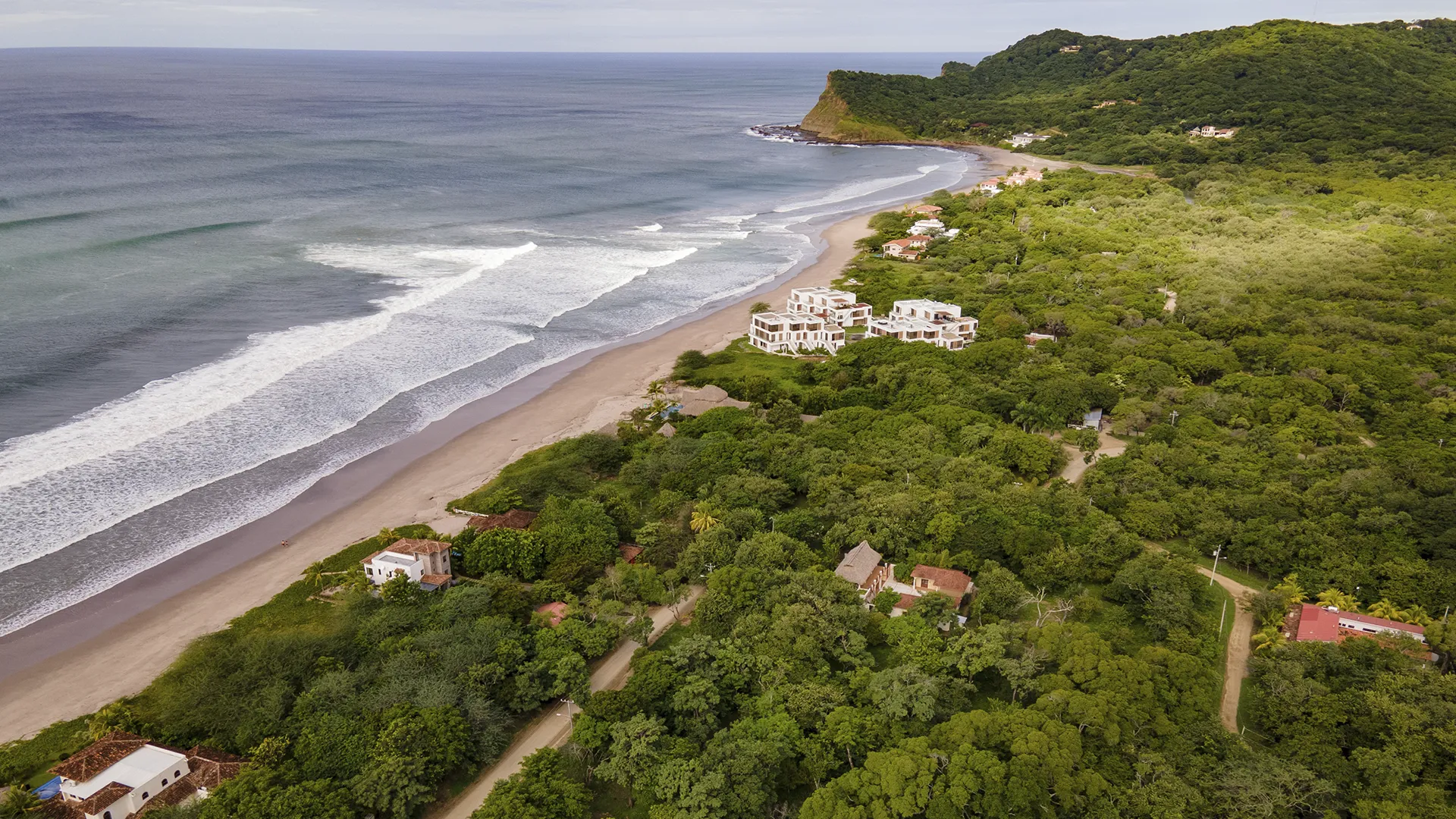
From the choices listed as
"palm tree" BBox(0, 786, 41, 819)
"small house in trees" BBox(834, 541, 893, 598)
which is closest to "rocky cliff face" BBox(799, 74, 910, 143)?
"small house in trees" BBox(834, 541, 893, 598)

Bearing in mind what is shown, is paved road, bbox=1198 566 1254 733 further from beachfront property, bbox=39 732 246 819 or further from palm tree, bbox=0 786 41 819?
palm tree, bbox=0 786 41 819

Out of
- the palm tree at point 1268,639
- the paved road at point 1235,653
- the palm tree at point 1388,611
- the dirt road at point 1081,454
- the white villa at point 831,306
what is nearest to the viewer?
the paved road at point 1235,653

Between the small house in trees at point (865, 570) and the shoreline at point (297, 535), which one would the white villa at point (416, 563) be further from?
the small house in trees at point (865, 570)

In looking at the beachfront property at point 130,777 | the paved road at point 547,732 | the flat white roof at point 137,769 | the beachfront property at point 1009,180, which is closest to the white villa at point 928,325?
the paved road at point 547,732

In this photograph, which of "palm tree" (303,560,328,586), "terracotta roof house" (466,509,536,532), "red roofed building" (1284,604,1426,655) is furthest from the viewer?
"terracotta roof house" (466,509,536,532)

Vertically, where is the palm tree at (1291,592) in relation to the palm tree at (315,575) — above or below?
above

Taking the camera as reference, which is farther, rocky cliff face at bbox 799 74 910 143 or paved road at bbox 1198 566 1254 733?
rocky cliff face at bbox 799 74 910 143

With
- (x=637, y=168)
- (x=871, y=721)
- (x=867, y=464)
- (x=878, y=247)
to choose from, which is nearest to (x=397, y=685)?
(x=871, y=721)
